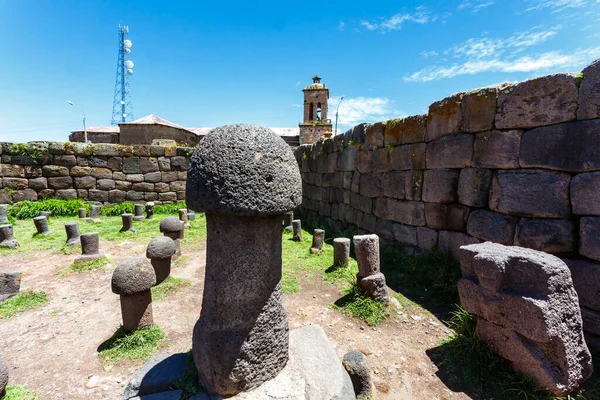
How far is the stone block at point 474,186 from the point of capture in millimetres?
3792

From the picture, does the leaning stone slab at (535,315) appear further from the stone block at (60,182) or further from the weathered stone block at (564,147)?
the stone block at (60,182)

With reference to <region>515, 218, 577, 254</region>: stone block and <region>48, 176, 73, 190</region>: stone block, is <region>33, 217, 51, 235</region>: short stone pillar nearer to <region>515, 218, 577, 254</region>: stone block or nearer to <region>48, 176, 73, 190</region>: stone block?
<region>48, 176, 73, 190</region>: stone block

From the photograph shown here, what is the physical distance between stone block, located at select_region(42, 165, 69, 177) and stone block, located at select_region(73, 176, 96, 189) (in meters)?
0.33

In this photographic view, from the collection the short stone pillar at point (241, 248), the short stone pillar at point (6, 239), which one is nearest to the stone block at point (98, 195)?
the short stone pillar at point (6, 239)

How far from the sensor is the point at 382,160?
18.9ft

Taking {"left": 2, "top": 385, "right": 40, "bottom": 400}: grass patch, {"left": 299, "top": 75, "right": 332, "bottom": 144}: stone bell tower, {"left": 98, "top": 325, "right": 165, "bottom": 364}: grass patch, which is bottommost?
{"left": 2, "top": 385, "right": 40, "bottom": 400}: grass patch

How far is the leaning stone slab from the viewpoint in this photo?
7.26 ft

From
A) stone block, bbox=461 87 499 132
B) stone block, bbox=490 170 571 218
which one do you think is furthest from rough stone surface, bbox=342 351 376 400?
stone block, bbox=461 87 499 132

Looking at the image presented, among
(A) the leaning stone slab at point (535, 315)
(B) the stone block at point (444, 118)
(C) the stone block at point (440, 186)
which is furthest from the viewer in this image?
(C) the stone block at point (440, 186)

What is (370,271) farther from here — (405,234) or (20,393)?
(20,393)

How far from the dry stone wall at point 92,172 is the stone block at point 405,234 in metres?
7.92

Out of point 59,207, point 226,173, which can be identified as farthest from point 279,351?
point 59,207

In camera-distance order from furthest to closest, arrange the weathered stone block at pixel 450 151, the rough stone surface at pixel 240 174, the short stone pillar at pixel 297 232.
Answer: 1. the short stone pillar at pixel 297 232
2. the weathered stone block at pixel 450 151
3. the rough stone surface at pixel 240 174

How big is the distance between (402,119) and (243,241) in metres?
4.37
